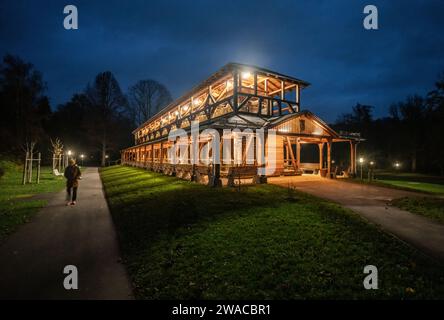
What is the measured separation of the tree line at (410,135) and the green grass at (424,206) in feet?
93.4

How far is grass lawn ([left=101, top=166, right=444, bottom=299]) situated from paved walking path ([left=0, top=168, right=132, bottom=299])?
1.24 ft

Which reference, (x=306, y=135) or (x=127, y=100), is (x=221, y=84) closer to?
(x=306, y=135)

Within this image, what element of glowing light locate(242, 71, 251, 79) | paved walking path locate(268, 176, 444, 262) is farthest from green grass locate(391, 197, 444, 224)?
glowing light locate(242, 71, 251, 79)

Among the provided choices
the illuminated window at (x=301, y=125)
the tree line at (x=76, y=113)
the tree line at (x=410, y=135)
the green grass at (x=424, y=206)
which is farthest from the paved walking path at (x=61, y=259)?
the tree line at (x=410, y=135)

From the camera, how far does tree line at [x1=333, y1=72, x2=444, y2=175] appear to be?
30.3m

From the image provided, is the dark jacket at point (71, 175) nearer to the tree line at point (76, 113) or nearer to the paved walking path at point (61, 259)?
the paved walking path at point (61, 259)

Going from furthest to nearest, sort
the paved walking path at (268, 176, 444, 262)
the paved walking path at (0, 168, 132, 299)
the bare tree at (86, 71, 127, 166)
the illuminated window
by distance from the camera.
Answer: the bare tree at (86, 71, 127, 166) → the illuminated window → the paved walking path at (268, 176, 444, 262) → the paved walking path at (0, 168, 132, 299)

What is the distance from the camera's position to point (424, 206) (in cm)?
827

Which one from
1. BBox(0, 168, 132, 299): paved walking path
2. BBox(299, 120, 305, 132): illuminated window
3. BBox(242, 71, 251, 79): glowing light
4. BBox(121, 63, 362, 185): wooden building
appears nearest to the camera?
BBox(0, 168, 132, 299): paved walking path

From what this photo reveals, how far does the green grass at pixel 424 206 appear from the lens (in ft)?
23.7

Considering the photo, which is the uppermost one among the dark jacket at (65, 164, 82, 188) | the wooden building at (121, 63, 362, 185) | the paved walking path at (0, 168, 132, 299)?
the wooden building at (121, 63, 362, 185)

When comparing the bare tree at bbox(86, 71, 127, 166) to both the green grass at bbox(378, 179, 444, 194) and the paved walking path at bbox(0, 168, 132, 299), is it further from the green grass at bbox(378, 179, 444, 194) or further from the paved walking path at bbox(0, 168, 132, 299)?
the green grass at bbox(378, 179, 444, 194)

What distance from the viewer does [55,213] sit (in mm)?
8172
